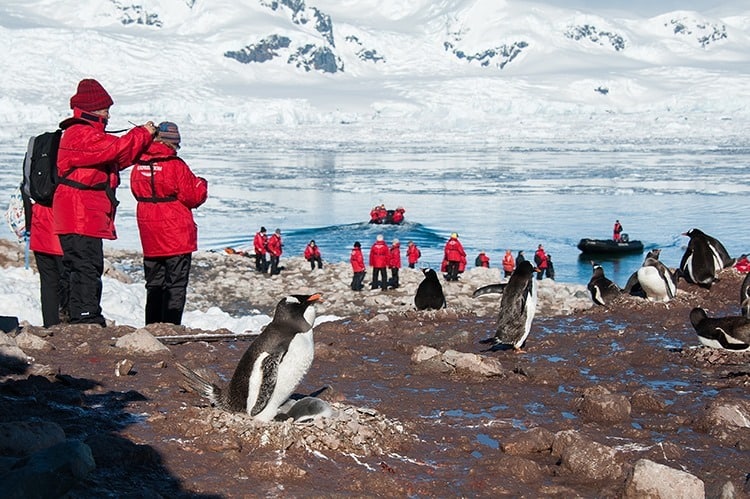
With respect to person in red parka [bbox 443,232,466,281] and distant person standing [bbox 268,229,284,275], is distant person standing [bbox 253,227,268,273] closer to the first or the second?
distant person standing [bbox 268,229,284,275]

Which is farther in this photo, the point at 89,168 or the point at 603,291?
the point at 603,291

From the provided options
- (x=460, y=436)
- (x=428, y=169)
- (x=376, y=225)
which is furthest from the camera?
(x=428, y=169)

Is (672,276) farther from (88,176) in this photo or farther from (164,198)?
(88,176)

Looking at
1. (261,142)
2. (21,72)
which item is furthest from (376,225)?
(21,72)

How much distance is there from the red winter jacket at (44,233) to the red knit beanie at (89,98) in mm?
1023

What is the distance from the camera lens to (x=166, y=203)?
5.88 meters

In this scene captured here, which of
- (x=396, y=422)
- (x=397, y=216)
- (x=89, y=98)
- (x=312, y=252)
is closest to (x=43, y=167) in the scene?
(x=89, y=98)

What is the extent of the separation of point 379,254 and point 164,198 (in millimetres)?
9839

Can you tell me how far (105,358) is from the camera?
4.95m

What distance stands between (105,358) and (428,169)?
50.5 meters

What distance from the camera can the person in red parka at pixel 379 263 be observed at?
15.5m

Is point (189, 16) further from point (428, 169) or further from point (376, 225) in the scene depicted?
point (376, 225)

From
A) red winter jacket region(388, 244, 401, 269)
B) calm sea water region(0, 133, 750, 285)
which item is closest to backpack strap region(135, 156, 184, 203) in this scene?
red winter jacket region(388, 244, 401, 269)

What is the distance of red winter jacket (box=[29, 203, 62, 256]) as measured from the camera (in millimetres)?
6059
